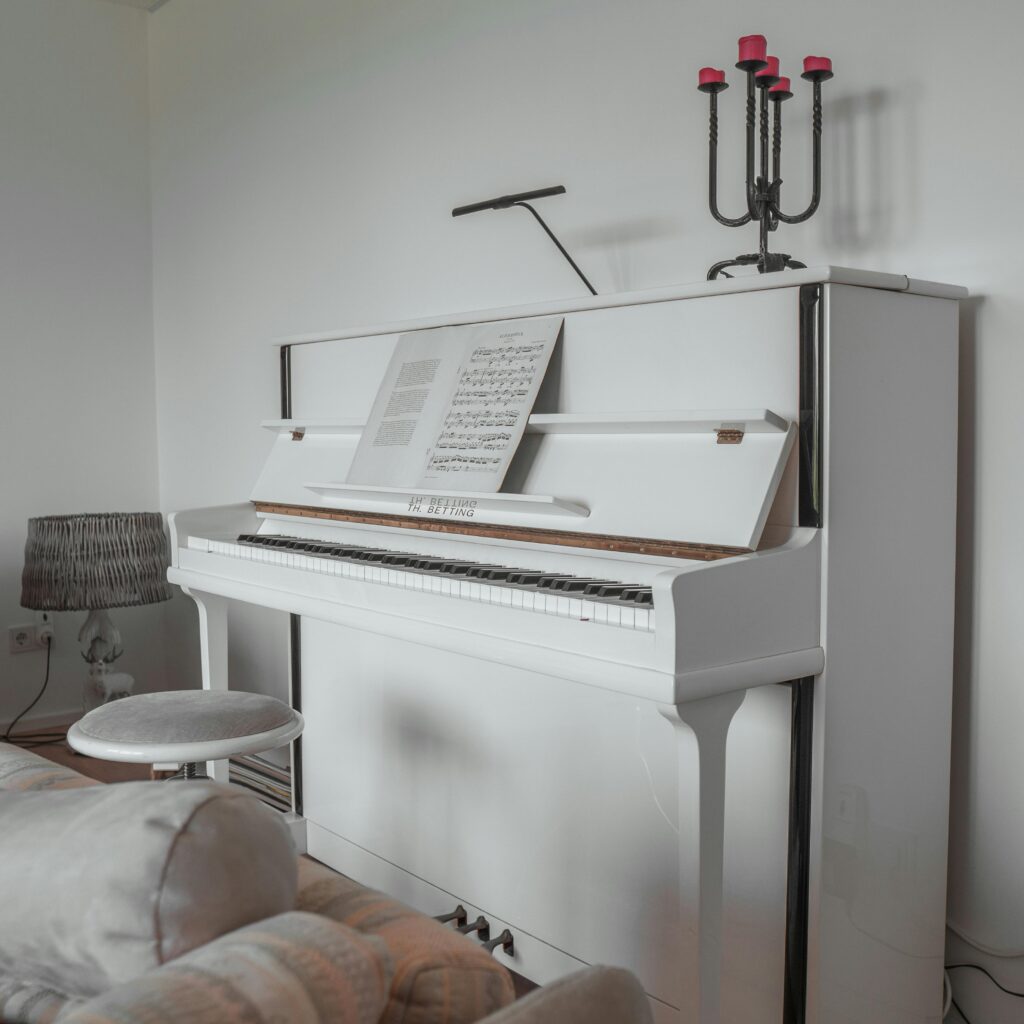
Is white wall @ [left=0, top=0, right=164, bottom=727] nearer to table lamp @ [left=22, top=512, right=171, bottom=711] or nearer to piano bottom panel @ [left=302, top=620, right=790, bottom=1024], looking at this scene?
table lamp @ [left=22, top=512, right=171, bottom=711]

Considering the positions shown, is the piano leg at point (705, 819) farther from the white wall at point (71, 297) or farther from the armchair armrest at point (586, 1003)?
the white wall at point (71, 297)

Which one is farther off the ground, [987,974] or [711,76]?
[711,76]

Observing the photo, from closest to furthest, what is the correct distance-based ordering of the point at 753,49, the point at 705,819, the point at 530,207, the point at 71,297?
1. the point at 705,819
2. the point at 753,49
3. the point at 530,207
4. the point at 71,297

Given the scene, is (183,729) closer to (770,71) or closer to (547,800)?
(547,800)

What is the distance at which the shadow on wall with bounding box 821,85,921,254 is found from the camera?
6.87 ft

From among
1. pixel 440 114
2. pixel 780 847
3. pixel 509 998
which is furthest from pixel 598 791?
pixel 440 114

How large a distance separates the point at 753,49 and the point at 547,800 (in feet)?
4.93

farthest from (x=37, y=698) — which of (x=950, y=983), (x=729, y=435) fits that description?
(x=950, y=983)

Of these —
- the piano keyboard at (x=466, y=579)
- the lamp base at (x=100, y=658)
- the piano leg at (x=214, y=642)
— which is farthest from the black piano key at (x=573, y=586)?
the lamp base at (x=100, y=658)

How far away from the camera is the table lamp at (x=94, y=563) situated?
12.0 ft

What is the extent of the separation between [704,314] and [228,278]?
8.15 ft

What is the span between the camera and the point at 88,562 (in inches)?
145

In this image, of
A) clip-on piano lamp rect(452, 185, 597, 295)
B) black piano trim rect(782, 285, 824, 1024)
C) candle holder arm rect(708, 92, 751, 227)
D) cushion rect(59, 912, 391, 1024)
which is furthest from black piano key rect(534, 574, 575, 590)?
cushion rect(59, 912, 391, 1024)

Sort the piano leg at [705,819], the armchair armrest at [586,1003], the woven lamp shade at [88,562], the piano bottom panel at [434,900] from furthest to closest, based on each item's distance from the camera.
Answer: the woven lamp shade at [88,562], the piano bottom panel at [434,900], the piano leg at [705,819], the armchair armrest at [586,1003]
